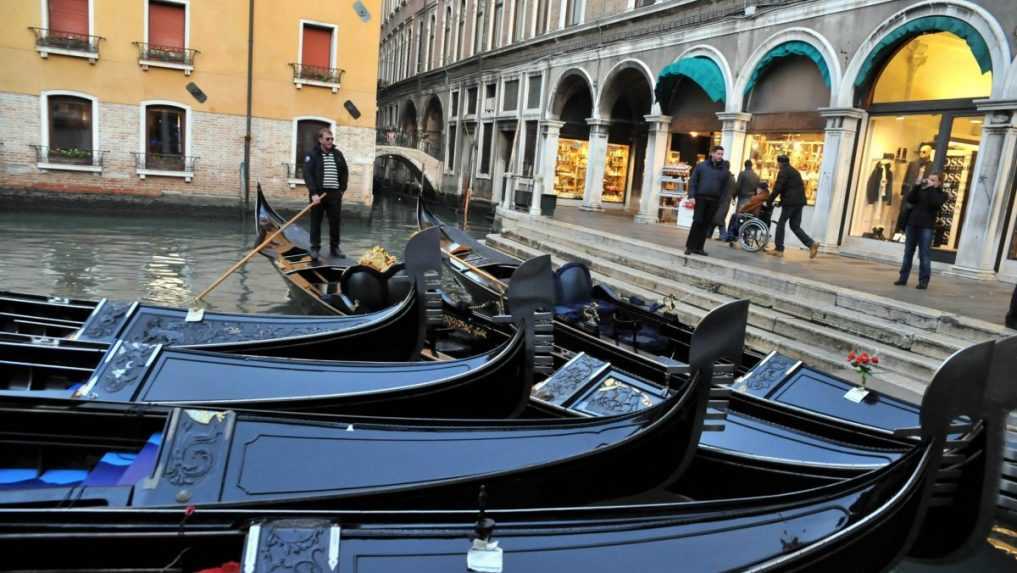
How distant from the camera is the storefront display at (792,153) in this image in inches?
251

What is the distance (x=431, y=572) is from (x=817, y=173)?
631 centimetres

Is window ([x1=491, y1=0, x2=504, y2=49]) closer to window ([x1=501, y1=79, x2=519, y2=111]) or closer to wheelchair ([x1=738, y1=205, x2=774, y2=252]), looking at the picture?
window ([x1=501, y1=79, x2=519, y2=111])

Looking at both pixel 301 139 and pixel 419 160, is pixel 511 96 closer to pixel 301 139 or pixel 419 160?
pixel 419 160

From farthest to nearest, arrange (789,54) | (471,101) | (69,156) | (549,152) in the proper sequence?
(471,101), (549,152), (69,156), (789,54)

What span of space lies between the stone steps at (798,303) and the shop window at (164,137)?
5906 mm

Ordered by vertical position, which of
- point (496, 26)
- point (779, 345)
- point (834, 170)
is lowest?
point (779, 345)

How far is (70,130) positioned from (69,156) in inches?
13.3

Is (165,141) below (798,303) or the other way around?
the other way around

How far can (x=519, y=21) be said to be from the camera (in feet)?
40.7

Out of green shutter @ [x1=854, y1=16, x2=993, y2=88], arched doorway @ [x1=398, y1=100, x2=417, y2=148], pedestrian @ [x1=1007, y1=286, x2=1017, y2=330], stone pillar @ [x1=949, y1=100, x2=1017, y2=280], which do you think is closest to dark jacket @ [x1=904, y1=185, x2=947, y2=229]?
stone pillar @ [x1=949, y1=100, x2=1017, y2=280]

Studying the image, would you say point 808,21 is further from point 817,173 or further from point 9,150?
point 9,150

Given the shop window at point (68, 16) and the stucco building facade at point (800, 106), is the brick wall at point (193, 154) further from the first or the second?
the stucco building facade at point (800, 106)

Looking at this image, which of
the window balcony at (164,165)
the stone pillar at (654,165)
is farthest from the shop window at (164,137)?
the stone pillar at (654,165)

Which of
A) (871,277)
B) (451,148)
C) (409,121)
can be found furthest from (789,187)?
(409,121)
